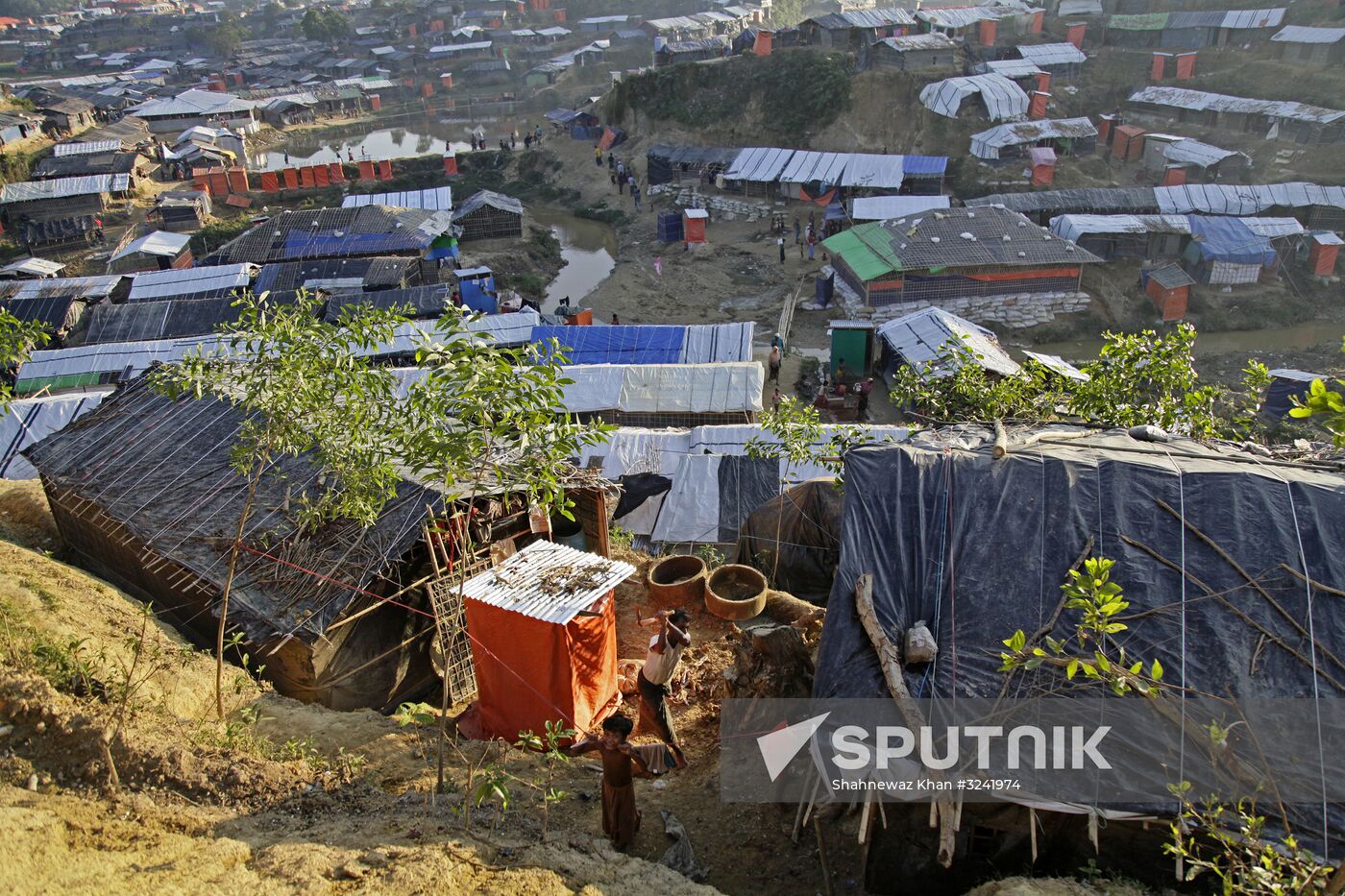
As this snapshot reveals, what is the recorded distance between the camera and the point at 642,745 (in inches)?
274

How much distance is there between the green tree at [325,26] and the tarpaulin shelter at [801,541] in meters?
73.5

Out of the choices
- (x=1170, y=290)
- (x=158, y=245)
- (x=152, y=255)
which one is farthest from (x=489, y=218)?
(x=1170, y=290)

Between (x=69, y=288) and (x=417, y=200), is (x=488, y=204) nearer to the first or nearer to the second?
(x=417, y=200)

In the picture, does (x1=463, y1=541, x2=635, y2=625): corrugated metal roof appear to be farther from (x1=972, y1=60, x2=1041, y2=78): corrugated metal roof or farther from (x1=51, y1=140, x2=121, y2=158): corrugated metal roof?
(x1=51, y1=140, x2=121, y2=158): corrugated metal roof

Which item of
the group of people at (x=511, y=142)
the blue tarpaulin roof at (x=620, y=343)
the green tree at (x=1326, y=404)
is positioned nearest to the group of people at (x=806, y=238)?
the blue tarpaulin roof at (x=620, y=343)

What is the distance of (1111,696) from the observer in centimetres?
525

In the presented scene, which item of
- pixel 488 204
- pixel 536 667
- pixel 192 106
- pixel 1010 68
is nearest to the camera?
pixel 536 667

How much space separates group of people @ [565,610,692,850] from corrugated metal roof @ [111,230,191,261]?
2944 cm

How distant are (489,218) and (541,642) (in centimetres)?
2777

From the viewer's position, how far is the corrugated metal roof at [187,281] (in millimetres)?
25141

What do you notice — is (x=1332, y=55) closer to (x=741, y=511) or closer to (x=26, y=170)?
(x=741, y=511)

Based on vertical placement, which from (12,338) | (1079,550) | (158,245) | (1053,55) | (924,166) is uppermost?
(1053,55)

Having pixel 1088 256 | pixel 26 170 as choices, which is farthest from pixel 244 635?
pixel 26 170

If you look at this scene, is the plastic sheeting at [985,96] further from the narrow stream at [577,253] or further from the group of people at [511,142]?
the group of people at [511,142]
